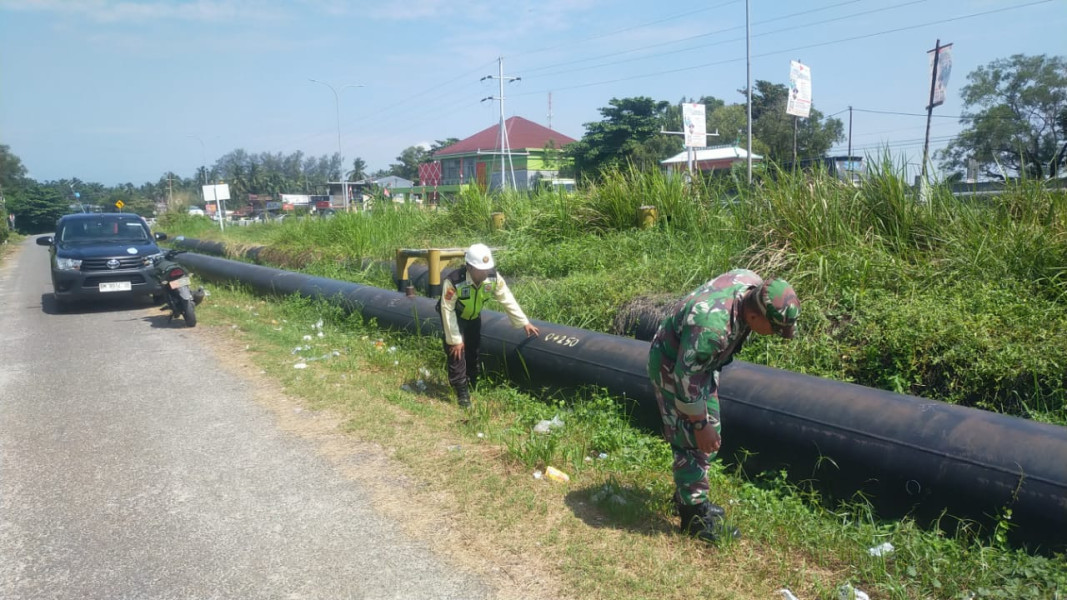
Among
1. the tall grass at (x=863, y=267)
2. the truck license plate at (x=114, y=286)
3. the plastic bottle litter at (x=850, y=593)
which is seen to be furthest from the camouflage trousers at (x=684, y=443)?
the truck license plate at (x=114, y=286)

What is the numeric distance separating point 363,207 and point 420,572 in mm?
14381

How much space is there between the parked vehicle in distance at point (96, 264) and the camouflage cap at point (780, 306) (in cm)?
999

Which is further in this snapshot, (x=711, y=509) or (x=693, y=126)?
(x=693, y=126)

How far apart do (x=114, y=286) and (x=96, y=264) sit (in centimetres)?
42

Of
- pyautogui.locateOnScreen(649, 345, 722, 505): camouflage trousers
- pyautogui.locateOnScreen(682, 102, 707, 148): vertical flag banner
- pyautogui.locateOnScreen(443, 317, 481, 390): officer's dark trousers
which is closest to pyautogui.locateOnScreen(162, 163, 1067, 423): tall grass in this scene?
pyautogui.locateOnScreen(443, 317, 481, 390): officer's dark trousers

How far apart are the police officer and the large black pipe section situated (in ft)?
2.47

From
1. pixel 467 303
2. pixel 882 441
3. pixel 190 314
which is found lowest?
pixel 190 314

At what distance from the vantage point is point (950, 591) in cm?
296

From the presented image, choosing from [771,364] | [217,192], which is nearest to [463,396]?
[771,364]

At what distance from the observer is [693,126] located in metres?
14.3

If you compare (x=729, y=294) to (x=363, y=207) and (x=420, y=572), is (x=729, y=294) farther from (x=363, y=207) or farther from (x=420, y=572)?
(x=363, y=207)

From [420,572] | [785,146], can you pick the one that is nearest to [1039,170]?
[420,572]

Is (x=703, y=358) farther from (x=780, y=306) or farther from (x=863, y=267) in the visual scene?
(x=863, y=267)

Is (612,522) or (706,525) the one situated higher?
(706,525)
